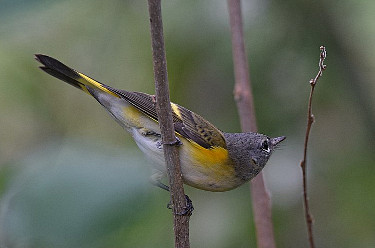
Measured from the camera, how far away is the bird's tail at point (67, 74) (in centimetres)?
203

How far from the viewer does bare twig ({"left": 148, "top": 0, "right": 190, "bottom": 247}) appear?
1.36m

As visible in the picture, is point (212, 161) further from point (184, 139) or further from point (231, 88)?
point (231, 88)

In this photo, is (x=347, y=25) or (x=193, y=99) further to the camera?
(x=193, y=99)

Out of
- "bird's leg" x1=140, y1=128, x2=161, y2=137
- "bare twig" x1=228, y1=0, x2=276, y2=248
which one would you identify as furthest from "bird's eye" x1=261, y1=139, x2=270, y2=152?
Result: "bird's leg" x1=140, y1=128, x2=161, y2=137

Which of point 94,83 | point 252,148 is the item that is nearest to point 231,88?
point 252,148

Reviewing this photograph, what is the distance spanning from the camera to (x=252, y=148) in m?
2.85

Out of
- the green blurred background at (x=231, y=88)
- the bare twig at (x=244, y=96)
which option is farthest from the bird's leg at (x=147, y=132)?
the bare twig at (x=244, y=96)

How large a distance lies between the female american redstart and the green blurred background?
25 cm

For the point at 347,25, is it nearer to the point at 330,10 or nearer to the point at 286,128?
the point at 330,10

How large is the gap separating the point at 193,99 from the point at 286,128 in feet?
1.88

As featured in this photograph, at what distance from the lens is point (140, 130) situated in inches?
97.9

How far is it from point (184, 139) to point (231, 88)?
885mm

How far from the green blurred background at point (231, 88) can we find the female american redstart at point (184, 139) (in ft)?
0.83

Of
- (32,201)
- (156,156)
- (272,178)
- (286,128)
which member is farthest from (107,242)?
(272,178)
